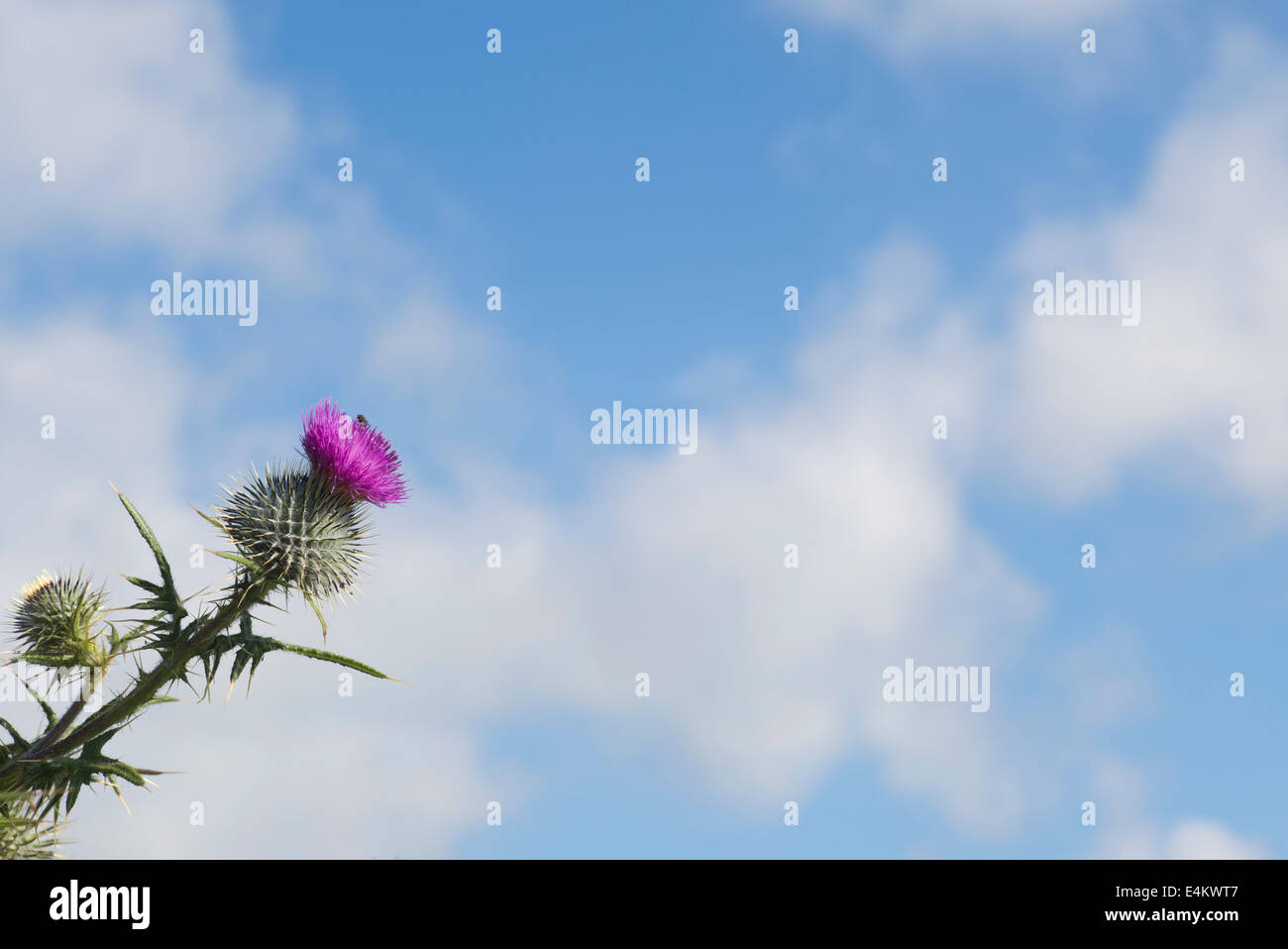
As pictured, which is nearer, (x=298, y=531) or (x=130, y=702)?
(x=130, y=702)

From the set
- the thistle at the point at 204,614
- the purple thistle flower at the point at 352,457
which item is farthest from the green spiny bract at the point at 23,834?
the purple thistle flower at the point at 352,457

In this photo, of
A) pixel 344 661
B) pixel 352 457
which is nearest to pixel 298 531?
pixel 352 457

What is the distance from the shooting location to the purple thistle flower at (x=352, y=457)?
940 cm

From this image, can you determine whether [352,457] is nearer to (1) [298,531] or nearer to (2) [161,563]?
(1) [298,531]

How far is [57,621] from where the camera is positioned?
8.99m

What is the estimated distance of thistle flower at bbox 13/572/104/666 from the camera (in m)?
8.64

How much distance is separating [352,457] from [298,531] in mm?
723

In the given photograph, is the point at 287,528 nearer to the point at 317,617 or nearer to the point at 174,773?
the point at 317,617

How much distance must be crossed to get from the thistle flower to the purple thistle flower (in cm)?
206

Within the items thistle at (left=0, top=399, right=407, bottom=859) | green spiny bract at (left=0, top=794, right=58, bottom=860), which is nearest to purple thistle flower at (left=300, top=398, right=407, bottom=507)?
thistle at (left=0, top=399, right=407, bottom=859)

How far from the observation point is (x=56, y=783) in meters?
Answer: 7.36

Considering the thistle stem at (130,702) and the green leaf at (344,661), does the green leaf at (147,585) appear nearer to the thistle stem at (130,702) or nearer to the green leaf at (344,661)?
the thistle stem at (130,702)
